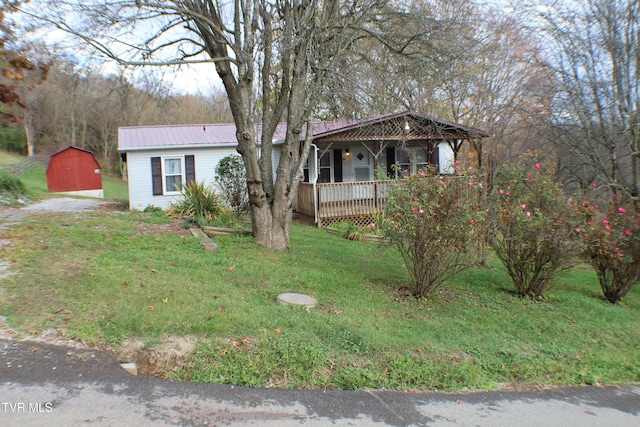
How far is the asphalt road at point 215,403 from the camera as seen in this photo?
Answer: 3.42 meters

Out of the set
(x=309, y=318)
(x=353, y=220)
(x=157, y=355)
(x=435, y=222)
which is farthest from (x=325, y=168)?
(x=157, y=355)

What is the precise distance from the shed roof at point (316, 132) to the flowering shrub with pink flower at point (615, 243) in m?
6.38

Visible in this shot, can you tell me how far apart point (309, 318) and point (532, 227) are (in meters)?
4.03

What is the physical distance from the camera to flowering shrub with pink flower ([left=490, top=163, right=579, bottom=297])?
7.38 meters

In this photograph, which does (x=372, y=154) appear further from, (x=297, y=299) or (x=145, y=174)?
(x=297, y=299)

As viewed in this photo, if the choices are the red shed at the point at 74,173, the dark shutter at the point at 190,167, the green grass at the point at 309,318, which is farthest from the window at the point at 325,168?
the red shed at the point at 74,173

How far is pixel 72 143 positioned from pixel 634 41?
42183 millimetres

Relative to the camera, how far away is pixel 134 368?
4234mm

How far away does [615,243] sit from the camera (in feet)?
26.3

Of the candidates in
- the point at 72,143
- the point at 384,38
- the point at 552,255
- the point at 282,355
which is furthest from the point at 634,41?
the point at 72,143

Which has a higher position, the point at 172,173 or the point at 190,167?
the point at 190,167

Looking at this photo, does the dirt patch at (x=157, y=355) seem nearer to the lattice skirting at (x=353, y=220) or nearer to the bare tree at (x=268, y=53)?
the bare tree at (x=268, y=53)

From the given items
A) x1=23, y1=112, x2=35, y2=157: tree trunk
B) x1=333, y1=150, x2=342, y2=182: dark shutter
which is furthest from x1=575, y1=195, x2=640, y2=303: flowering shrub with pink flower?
x1=23, y1=112, x2=35, y2=157: tree trunk

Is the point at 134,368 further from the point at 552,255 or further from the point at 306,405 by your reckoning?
the point at 552,255
